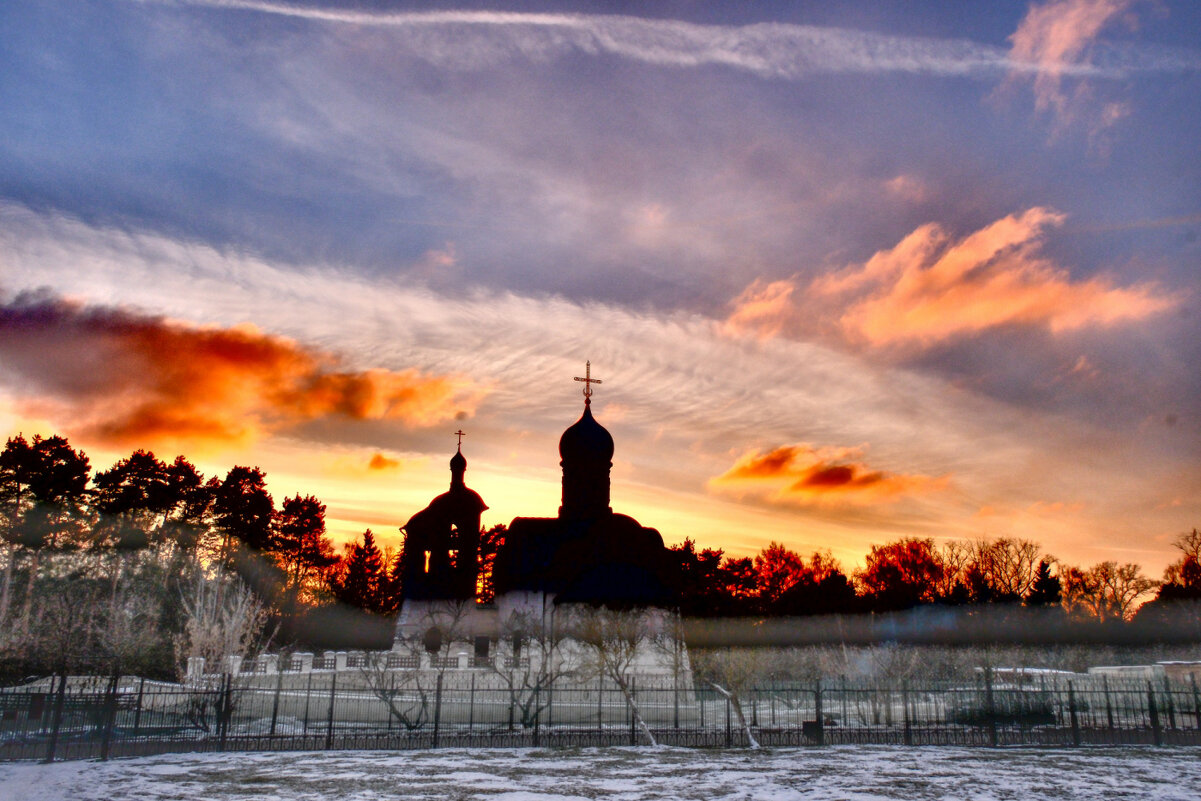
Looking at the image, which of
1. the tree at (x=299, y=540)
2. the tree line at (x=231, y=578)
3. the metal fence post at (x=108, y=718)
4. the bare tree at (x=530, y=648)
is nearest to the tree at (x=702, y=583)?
the tree line at (x=231, y=578)

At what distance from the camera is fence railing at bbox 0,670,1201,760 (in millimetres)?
21859

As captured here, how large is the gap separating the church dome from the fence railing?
45.7ft

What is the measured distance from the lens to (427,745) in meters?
23.8

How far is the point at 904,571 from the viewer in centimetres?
7062

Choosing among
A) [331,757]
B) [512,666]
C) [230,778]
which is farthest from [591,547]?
[230,778]

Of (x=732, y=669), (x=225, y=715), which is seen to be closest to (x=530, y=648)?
(x=732, y=669)

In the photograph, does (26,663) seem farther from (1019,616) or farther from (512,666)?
(1019,616)

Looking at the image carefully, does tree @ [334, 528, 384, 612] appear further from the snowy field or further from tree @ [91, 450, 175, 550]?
the snowy field

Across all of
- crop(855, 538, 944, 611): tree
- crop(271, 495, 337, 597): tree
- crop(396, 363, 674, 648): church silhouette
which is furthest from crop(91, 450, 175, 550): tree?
crop(855, 538, 944, 611): tree

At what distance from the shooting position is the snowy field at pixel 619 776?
1505 cm

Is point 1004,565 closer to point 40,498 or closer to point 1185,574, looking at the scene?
point 1185,574

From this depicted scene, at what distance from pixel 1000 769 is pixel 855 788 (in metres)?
5.14

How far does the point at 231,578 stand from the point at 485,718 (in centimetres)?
2395

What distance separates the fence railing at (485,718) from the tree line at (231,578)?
630cm
